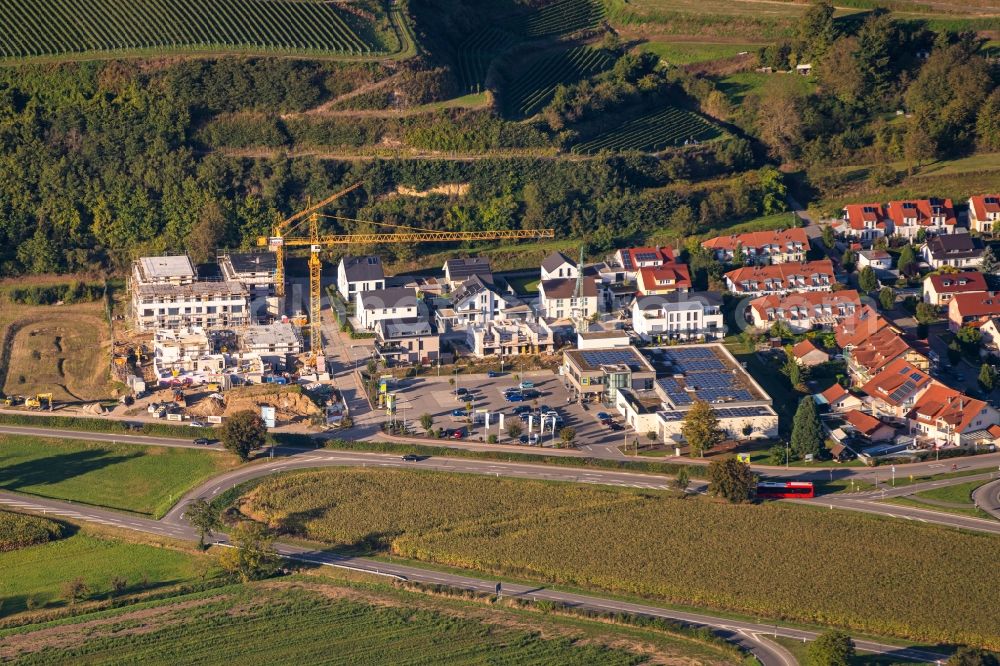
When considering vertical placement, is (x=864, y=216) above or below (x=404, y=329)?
above

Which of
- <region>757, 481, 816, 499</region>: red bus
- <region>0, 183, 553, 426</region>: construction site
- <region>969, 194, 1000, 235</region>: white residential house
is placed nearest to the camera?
<region>757, 481, 816, 499</region>: red bus

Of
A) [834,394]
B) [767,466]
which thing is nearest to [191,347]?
[767,466]

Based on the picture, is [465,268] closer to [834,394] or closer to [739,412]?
[739,412]

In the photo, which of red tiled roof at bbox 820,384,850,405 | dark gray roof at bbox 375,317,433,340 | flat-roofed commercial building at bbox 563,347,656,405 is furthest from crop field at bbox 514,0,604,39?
red tiled roof at bbox 820,384,850,405

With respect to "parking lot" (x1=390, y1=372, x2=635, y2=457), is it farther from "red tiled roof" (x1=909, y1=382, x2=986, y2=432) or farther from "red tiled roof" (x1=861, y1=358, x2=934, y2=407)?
"red tiled roof" (x1=909, y1=382, x2=986, y2=432)

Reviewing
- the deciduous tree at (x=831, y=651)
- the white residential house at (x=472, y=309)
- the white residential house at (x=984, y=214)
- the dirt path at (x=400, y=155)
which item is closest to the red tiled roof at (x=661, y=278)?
the white residential house at (x=472, y=309)

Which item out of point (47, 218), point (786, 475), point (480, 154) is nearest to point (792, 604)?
point (786, 475)
